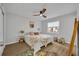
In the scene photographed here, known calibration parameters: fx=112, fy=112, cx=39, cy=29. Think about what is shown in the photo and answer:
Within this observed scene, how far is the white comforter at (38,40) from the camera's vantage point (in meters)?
1.82

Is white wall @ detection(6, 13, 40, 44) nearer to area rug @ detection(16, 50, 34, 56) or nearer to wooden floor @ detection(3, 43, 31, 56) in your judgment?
wooden floor @ detection(3, 43, 31, 56)

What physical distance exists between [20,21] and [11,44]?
392mm

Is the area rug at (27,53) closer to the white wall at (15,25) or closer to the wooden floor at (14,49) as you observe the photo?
the wooden floor at (14,49)

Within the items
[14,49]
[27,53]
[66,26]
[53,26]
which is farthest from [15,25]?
[66,26]

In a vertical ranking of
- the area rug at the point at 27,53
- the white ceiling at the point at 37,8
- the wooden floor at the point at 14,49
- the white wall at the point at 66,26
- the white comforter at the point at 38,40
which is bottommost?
the area rug at the point at 27,53

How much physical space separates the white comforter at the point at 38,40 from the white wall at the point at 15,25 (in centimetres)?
12

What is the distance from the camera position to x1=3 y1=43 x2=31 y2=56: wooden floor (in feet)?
5.80

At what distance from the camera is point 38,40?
1827 mm

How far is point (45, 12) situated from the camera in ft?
5.97

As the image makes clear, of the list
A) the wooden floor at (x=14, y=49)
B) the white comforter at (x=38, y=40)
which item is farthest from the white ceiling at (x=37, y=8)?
the wooden floor at (x=14, y=49)

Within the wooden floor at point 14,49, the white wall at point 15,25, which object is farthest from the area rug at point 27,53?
the white wall at point 15,25

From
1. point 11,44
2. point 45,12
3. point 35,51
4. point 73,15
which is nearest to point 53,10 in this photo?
point 45,12

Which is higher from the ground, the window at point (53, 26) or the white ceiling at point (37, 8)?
the white ceiling at point (37, 8)

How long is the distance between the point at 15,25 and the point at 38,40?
44cm
